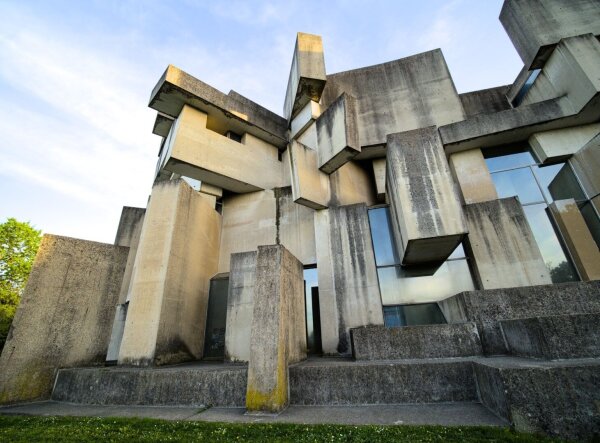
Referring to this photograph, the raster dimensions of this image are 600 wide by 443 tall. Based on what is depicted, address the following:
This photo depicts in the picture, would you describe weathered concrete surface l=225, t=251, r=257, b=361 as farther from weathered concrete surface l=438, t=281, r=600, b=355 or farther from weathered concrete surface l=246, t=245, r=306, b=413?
weathered concrete surface l=438, t=281, r=600, b=355

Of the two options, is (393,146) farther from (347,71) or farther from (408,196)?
(347,71)

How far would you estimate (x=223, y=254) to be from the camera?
529 inches

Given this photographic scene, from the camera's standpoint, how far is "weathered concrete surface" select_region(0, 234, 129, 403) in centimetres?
743

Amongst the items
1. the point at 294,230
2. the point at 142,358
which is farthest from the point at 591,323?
the point at 142,358

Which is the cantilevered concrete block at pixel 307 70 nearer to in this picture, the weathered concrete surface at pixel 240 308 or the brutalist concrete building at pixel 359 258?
the brutalist concrete building at pixel 359 258

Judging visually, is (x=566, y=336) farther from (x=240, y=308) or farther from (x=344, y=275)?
(x=240, y=308)

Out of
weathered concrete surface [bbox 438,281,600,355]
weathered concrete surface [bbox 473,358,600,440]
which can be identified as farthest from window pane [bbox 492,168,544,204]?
weathered concrete surface [bbox 473,358,600,440]

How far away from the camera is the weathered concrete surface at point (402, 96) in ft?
43.8

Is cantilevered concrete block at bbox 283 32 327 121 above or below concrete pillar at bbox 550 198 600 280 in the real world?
above

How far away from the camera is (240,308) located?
9805 millimetres

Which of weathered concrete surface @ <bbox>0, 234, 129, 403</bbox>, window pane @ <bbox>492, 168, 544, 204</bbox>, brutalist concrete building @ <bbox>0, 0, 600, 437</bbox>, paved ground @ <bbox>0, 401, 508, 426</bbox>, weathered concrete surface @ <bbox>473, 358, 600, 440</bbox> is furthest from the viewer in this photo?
window pane @ <bbox>492, 168, 544, 204</bbox>

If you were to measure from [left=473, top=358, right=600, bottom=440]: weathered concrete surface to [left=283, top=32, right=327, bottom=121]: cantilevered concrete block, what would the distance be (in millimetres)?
13485

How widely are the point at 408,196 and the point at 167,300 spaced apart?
8844 mm

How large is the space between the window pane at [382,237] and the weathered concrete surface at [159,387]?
680 cm
